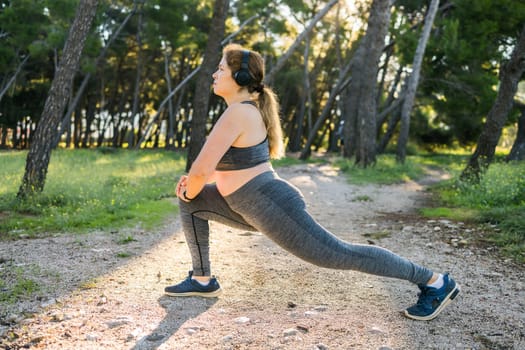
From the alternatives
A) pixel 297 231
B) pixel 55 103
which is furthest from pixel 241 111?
pixel 55 103

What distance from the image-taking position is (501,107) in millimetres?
10875

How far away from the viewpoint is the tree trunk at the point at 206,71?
14.0 m

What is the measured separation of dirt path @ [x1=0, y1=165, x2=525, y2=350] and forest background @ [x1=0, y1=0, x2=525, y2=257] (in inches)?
66.4

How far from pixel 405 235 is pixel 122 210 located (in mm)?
4110

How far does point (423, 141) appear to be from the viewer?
3747 centimetres

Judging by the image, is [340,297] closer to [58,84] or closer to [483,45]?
[58,84]

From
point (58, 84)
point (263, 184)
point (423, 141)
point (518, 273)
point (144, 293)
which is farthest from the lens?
point (423, 141)

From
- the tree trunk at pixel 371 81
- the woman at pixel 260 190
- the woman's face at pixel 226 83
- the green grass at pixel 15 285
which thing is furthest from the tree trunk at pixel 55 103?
the tree trunk at pixel 371 81

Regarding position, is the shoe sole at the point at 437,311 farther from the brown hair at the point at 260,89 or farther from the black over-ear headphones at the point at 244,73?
the black over-ear headphones at the point at 244,73

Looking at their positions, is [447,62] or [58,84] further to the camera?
[447,62]

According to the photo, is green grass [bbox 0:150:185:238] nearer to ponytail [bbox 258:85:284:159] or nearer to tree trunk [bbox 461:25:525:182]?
ponytail [bbox 258:85:284:159]

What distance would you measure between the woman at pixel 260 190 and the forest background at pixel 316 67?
3785 mm

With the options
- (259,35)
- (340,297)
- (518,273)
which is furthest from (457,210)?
(259,35)

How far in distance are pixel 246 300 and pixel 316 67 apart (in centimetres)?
3495
